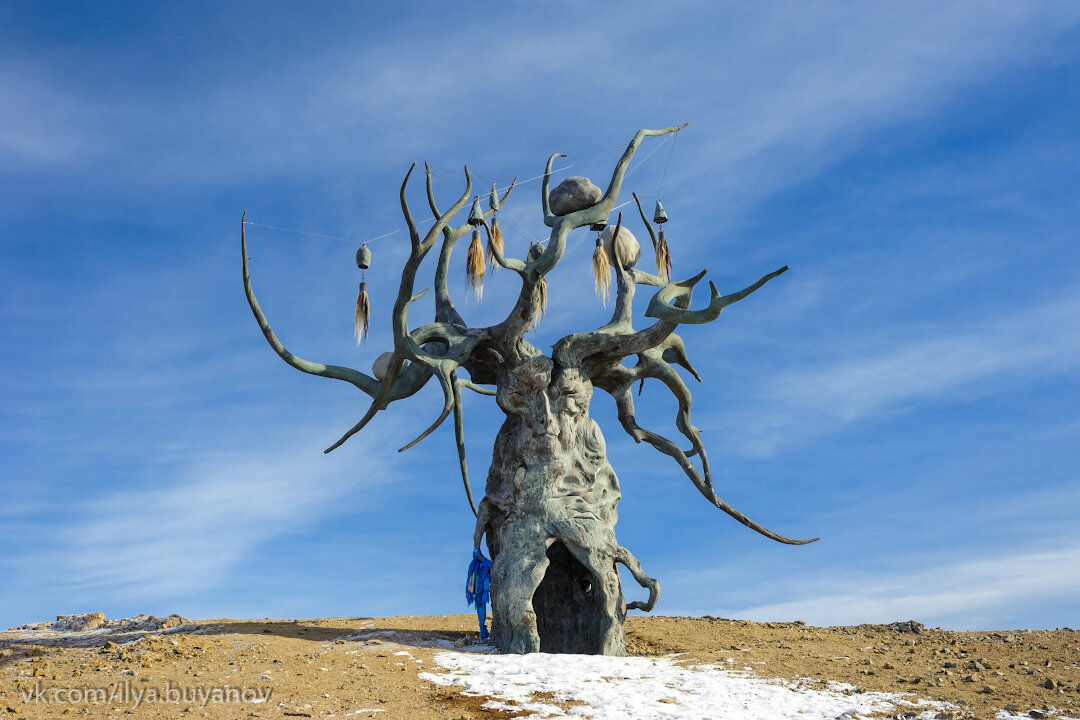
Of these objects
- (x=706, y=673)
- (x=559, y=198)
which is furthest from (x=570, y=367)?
(x=706, y=673)

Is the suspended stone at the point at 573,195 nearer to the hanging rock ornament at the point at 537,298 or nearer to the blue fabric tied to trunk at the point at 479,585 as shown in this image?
the hanging rock ornament at the point at 537,298

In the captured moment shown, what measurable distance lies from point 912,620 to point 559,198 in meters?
7.46

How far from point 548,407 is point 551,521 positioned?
142 centimetres

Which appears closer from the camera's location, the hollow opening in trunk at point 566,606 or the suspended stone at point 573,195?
the hollow opening in trunk at point 566,606

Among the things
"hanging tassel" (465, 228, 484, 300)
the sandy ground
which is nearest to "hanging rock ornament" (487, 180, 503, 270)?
"hanging tassel" (465, 228, 484, 300)

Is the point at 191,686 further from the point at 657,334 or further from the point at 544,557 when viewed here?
the point at 657,334

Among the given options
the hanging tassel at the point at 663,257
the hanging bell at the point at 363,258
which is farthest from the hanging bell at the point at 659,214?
the hanging bell at the point at 363,258

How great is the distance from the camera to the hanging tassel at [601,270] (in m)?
12.7

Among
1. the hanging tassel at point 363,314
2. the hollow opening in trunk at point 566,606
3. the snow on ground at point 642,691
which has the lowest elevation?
the snow on ground at point 642,691

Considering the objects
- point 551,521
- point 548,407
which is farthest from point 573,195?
point 551,521

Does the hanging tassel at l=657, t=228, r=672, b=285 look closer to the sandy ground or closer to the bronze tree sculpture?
the bronze tree sculpture

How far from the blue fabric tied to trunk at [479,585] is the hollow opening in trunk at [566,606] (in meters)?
0.61

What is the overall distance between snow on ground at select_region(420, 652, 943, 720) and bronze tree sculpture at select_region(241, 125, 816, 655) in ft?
3.67

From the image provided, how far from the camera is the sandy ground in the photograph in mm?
8352
